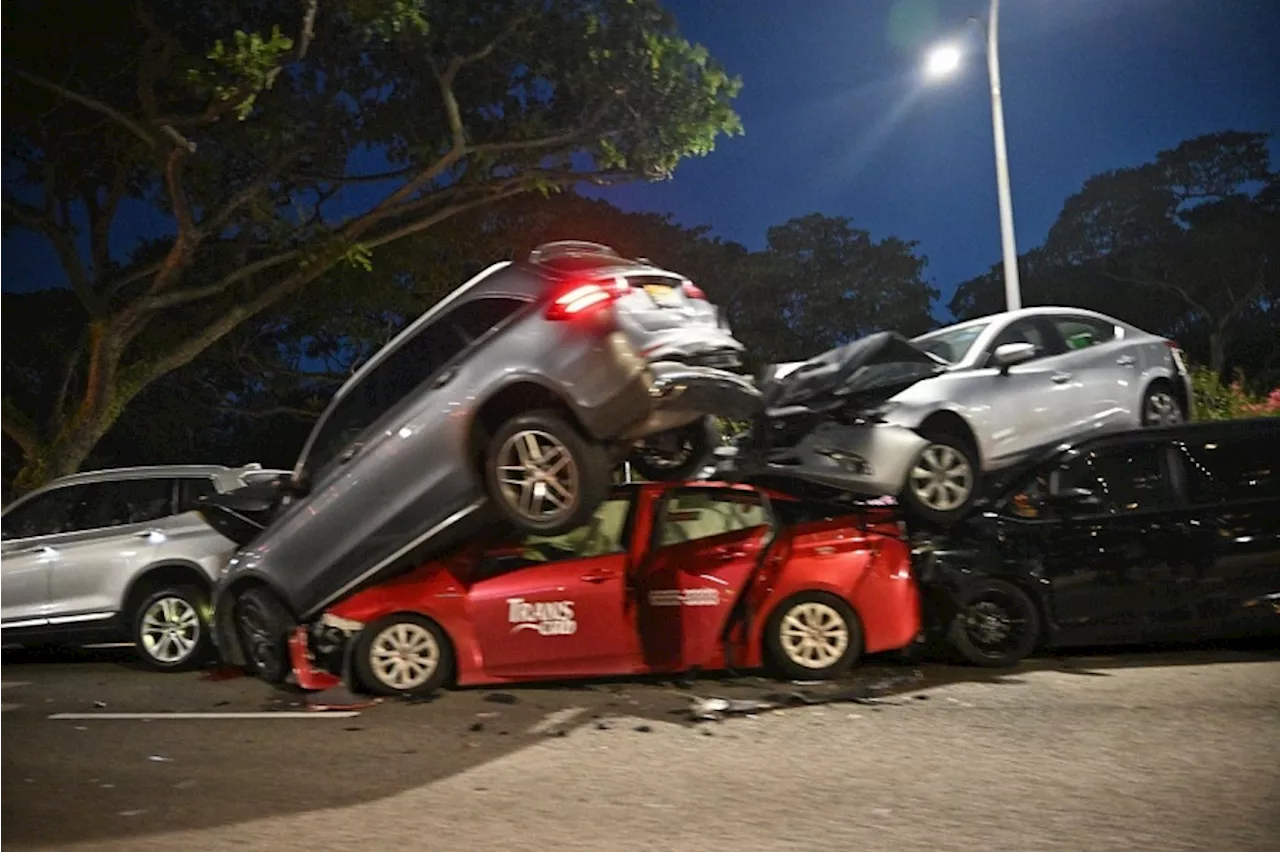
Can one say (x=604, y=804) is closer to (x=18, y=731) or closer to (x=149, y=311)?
(x=18, y=731)

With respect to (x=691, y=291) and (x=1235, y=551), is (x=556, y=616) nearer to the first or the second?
(x=691, y=291)

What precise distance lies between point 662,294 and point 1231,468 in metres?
4.01

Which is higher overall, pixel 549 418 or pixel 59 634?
pixel 549 418

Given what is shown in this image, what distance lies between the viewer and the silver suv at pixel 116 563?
29.7 ft

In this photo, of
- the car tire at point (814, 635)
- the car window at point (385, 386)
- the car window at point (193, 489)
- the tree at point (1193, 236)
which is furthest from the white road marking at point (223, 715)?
the tree at point (1193, 236)

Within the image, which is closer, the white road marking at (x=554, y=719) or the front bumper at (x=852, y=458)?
the white road marking at (x=554, y=719)

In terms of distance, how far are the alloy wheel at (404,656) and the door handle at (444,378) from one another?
151 cm

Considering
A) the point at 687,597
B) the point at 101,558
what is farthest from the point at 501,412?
the point at 101,558

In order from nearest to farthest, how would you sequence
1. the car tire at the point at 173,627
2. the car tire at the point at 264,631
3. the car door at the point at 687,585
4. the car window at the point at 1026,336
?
the car door at the point at 687,585
the car tire at the point at 264,631
the car window at the point at 1026,336
the car tire at the point at 173,627

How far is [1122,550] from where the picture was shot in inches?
299

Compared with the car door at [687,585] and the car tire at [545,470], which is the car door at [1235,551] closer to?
the car door at [687,585]

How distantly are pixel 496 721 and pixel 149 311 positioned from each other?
8.00 meters

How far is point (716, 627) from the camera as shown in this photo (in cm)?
721

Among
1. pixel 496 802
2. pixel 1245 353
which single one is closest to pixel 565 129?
pixel 496 802
